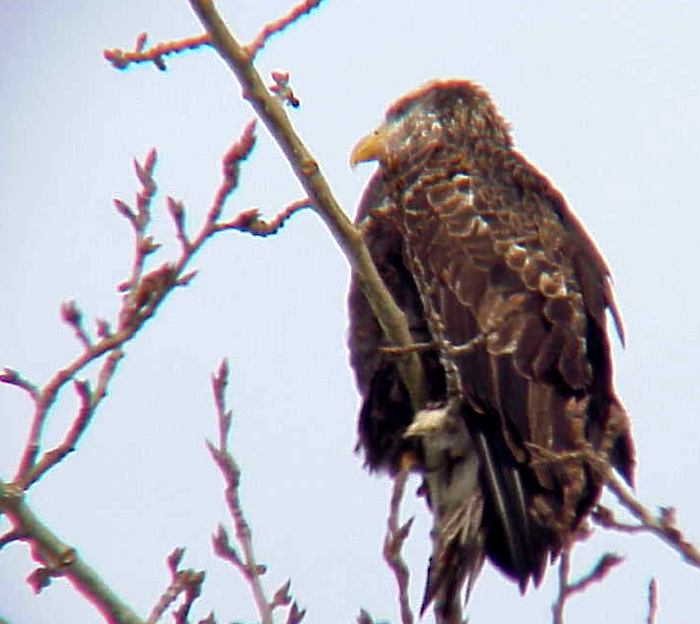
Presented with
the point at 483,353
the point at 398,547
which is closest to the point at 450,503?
the point at 483,353

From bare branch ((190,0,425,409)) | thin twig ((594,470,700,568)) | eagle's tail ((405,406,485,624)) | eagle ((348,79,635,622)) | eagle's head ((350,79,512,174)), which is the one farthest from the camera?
eagle's head ((350,79,512,174))

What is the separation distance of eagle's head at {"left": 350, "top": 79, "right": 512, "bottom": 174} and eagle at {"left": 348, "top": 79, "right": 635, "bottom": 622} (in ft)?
0.07

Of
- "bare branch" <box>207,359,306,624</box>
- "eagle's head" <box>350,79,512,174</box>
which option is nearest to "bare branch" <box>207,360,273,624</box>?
"bare branch" <box>207,359,306,624</box>

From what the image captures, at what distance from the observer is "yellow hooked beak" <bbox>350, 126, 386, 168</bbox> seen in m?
6.54

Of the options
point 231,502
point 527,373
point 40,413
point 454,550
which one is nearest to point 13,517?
point 40,413

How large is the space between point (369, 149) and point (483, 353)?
1472mm

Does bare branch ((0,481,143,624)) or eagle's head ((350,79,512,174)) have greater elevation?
eagle's head ((350,79,512,174))

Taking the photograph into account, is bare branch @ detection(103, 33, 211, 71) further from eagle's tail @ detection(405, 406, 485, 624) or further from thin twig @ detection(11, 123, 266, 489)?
eagle's tail @ detection(405, 406, 485, 624)

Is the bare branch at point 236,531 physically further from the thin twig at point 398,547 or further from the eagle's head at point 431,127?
the eagle's head at point 431,127

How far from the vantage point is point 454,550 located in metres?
5.23

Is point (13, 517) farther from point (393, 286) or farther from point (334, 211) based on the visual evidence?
point (393, 286)

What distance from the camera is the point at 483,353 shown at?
5477 millimetres

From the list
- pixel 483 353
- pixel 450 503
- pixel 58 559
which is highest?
pixel 58 559

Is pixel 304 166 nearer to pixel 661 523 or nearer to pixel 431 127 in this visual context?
pixel 661 523
